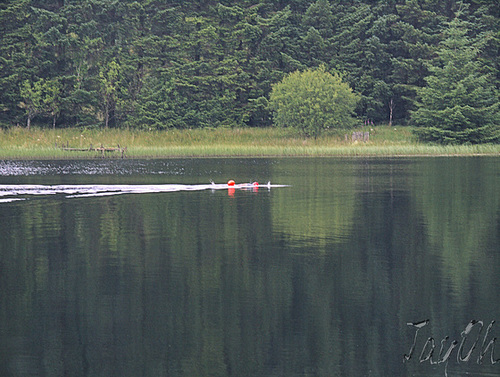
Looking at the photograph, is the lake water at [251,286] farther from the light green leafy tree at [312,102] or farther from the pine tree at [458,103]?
the light green leafy tree at [312,102]

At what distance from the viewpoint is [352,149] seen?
71.5 m

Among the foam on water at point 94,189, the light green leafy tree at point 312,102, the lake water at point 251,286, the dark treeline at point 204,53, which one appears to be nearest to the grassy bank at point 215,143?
the light green leafy tree at point 312,102

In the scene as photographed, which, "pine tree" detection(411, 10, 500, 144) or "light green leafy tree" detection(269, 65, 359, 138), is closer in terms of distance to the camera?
"pine tree" detection(411, 10, 500, 144)

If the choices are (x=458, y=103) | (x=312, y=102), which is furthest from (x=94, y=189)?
(x=458, y=103)

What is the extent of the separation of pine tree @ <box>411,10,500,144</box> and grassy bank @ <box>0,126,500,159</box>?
2.50m

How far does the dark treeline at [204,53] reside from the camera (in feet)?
277

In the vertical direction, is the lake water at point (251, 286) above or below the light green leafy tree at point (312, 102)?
below

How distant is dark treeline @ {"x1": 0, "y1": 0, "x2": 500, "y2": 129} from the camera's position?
84.4 m

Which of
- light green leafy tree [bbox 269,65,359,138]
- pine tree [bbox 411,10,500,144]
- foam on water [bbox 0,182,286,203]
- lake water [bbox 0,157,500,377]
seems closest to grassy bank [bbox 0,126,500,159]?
light green leafy tree [bbox 269,65,359,138]

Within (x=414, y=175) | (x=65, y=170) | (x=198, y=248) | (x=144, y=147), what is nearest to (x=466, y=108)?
(x=144, y=147)

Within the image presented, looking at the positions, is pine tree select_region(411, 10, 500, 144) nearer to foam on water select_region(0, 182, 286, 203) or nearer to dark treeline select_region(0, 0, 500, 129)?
dark treeline select_region(0, 0, 500, 129)

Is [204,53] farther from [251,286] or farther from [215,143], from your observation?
[251,286]

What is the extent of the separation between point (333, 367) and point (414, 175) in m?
35.6

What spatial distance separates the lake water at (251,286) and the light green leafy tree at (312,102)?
4599 centimetres
